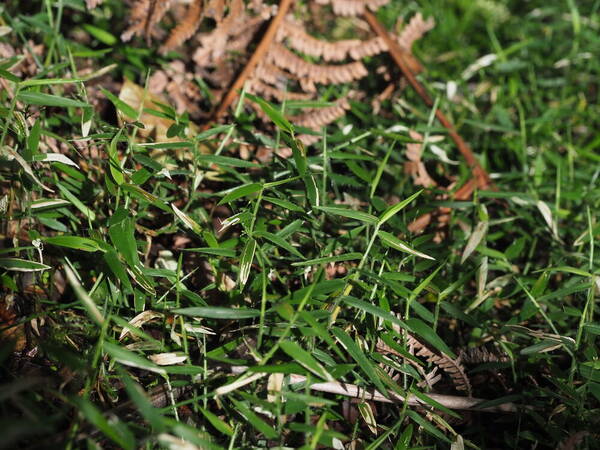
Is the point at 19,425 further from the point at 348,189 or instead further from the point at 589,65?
the point at 589,65

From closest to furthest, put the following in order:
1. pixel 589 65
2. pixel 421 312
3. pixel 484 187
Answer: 1. pixel 421 312
2. pixel 484 187
3. pixel 589 65

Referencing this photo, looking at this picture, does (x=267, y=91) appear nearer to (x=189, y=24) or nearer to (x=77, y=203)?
(x=189, y=24)

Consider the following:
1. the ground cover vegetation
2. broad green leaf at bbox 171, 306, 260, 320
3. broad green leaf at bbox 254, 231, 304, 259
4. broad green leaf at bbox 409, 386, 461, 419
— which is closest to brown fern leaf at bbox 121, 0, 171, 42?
the ground cover vegetation

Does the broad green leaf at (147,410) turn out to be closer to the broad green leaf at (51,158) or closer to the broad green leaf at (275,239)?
the broad green leaf at (275,239)

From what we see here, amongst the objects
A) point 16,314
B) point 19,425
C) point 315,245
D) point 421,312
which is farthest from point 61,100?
point 421,312

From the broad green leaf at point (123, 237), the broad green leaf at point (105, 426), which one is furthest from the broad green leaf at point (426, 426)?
the broad green leaf at point (123, 237)

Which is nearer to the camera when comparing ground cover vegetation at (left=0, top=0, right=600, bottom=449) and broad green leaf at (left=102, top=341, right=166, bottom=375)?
broad green leaf at (left=102, top=341, right=166, bottom=375)

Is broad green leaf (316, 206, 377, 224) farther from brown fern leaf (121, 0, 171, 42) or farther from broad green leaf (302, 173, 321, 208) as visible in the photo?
brown fern leaf (121, 0, 171, 42)
